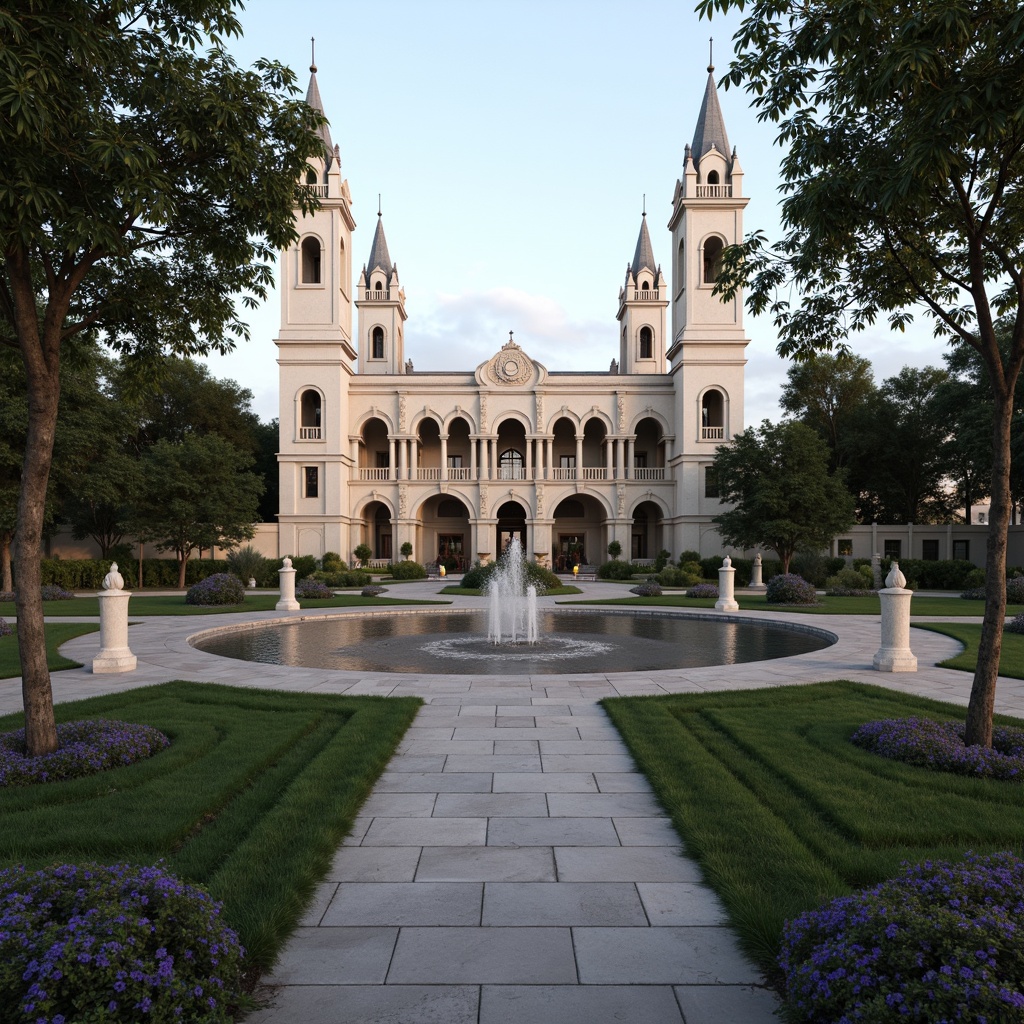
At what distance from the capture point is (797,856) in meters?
4.24

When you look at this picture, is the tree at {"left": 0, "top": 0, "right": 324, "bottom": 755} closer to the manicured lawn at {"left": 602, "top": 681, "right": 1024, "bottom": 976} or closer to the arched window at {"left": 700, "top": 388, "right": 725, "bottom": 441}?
the manicured lawn at {"left": 602, "top": 681, "right": 1024, "bottom": 976}

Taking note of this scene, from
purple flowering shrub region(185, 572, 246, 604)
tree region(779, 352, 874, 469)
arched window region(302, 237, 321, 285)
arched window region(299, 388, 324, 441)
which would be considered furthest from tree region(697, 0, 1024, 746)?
tree region(779, 352, 874, 469)

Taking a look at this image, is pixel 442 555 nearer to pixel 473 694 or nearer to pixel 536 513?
pixel 536 513

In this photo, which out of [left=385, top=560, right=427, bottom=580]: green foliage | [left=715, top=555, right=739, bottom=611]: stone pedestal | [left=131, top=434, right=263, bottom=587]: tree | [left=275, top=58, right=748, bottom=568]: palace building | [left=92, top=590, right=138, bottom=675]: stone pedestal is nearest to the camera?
[left=92, top=590, right=138, bottom=675]: stone pedestal

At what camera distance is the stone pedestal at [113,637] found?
10938 millimetres

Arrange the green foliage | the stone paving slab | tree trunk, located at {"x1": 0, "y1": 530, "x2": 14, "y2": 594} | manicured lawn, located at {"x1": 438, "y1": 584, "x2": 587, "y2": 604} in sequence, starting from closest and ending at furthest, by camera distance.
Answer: the stone paving slab → manicured lawn, located at {"x1": 438, "y1": 584, "x2": 587, "y2": 604} → tree trunk, located at {"x1": 0, "y1": 530, "x2": 14, "y2": 594} → the green foliage

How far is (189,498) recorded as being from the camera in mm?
35625

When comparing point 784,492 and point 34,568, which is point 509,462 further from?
point 34,568

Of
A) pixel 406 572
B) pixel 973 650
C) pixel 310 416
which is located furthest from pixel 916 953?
pixel 310 416

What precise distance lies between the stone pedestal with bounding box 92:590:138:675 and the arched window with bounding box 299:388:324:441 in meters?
34.6

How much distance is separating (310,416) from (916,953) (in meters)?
46.4

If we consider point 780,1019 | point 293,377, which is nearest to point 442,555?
point 293,377

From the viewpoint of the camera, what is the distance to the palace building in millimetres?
44094

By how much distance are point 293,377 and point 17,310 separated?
40.3 m
